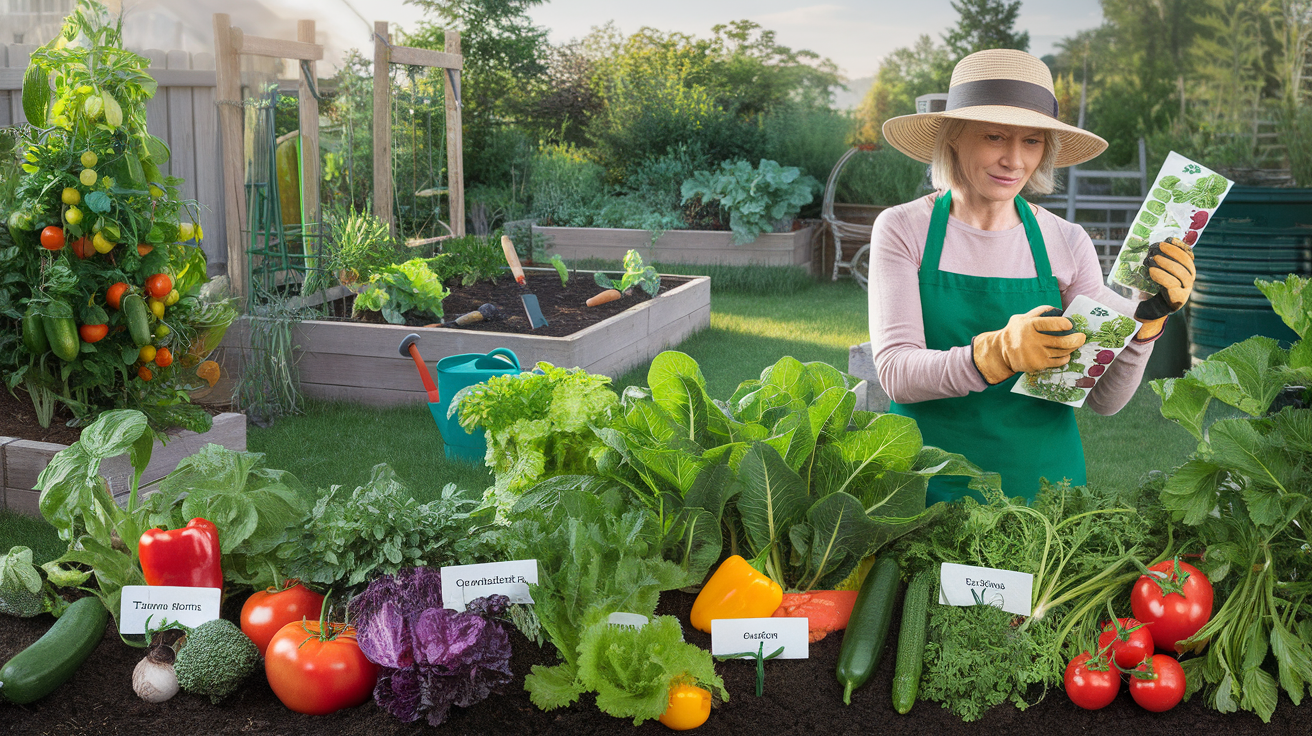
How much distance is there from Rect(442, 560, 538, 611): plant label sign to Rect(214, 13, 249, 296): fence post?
430cm

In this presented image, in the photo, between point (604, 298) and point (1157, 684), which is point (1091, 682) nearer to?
point (1157, 684)

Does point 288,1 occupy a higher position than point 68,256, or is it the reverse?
point 288,1

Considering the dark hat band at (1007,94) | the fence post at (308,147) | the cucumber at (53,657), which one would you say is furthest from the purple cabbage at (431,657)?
the fence post at (308,147)

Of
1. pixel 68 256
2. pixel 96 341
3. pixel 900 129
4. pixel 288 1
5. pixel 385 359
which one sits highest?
pixel 288 1

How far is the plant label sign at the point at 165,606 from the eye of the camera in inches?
56.9

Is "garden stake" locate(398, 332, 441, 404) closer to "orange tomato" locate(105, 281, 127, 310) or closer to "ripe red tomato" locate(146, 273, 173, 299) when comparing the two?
"ripe red tomato" locate(146, 273, 173, 299)

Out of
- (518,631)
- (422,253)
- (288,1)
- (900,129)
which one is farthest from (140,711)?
(288,1)

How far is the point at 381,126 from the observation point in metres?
6.52

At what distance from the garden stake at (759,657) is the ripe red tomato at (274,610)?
640 millimetres

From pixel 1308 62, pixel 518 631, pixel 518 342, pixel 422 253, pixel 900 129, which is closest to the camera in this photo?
pixel 518 631

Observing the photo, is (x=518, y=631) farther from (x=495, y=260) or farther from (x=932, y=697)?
(x=495, y=260)

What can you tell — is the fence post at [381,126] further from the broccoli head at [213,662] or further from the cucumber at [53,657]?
the broccoli head at [213,662]

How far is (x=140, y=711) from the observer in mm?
1329

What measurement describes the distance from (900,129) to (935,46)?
57.3 ft
